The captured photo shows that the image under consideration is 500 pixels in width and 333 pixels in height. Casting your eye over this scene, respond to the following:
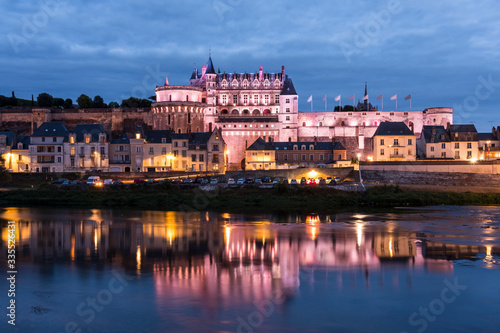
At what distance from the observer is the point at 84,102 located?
79.8 m

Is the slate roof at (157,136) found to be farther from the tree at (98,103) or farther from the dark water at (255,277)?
the tree at (98,103)

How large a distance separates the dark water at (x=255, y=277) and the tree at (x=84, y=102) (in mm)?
57369

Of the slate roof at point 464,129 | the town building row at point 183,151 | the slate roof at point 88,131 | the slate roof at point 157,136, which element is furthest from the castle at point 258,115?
the slate roof at point 464,129

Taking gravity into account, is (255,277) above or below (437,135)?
below

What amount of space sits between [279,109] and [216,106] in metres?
9.06

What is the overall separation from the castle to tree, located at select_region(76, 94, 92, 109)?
1533 cm

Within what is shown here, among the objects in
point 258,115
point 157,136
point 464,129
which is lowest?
point 157,136

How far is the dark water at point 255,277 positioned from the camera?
36.6 ft

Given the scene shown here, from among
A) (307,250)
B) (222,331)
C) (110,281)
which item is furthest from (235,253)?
(222,331)

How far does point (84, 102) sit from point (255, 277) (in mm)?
71504

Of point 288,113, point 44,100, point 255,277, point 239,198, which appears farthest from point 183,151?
point 44,100

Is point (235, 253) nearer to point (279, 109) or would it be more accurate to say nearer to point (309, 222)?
point (309, 222)

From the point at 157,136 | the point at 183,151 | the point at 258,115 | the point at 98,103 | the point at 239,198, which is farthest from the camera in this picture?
the point at 98,103

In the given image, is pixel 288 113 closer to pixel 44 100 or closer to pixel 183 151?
pixel 183 151
